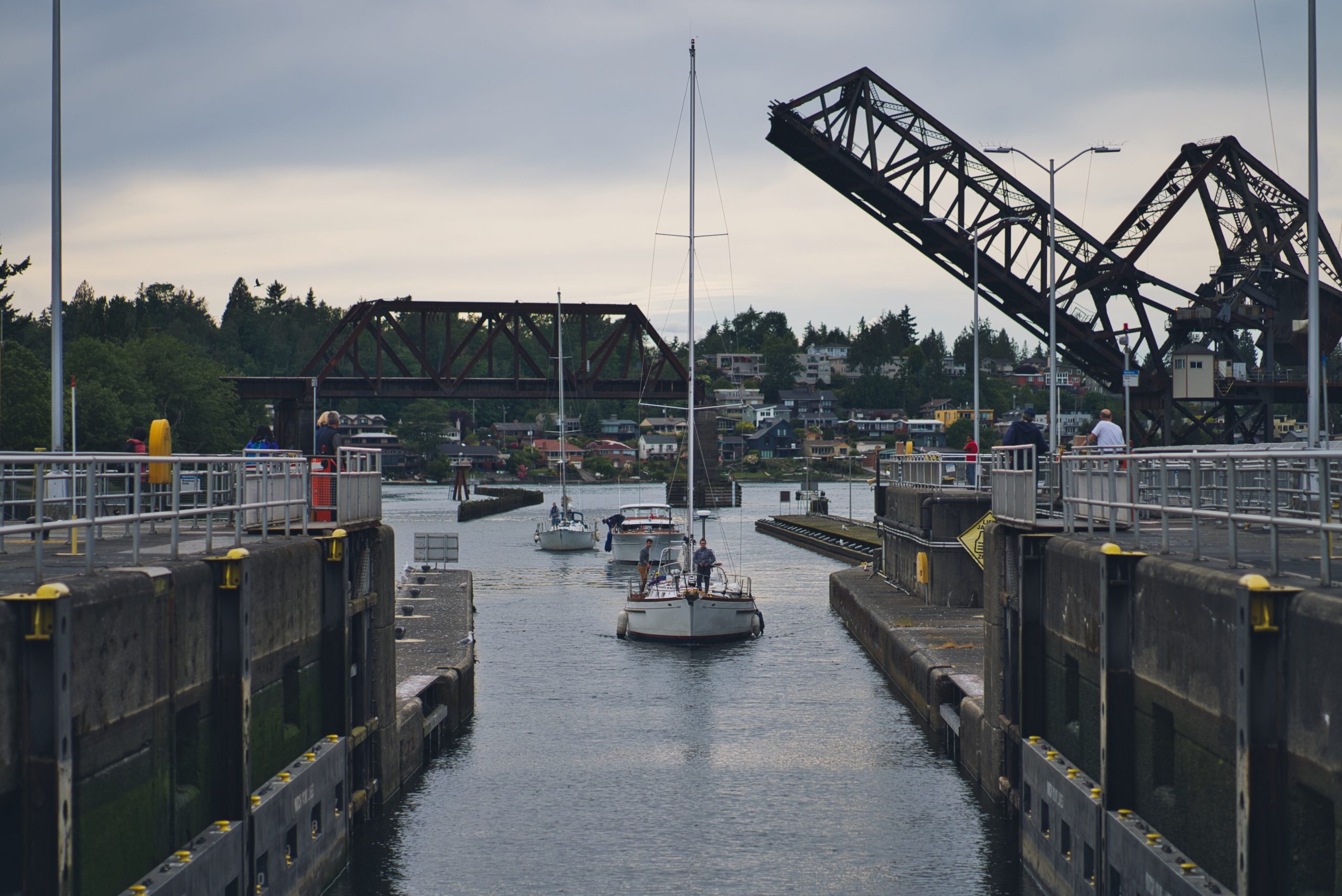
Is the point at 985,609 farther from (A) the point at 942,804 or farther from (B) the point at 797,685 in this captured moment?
(B) the point at 797,685

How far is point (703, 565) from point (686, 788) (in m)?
15.8

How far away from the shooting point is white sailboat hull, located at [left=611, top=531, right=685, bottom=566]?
226 ft

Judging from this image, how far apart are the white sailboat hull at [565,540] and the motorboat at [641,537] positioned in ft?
28.7

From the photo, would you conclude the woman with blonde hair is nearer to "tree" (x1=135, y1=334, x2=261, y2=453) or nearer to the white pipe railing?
the white pipe railing

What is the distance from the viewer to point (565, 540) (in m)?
81.3

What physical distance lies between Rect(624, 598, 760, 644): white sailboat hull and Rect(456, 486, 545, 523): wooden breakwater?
75501 millimetres

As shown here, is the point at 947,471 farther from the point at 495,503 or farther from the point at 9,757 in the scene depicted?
the point at 495,503

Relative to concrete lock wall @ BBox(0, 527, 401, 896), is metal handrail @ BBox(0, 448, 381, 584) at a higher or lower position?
higher

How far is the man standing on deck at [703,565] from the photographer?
3912cm

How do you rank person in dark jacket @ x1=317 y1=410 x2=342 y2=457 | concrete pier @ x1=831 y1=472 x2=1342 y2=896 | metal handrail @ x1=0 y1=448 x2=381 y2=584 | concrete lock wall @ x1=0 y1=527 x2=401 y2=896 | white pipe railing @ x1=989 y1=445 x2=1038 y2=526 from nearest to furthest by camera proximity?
concrete pier @ x1=831 y1=472 x2=1342 y2=896 → concrete lock wall @ x1=0 y1=527 x2=401 y2=896 → metal handrail @ x1=0 y1=448 x2=381 y2=584 → white pipe railing @ x1=989 y1=445 x2=1038 y2=526 → person in dark jacket @ x1=317 y1=410 x2=342 y2=457

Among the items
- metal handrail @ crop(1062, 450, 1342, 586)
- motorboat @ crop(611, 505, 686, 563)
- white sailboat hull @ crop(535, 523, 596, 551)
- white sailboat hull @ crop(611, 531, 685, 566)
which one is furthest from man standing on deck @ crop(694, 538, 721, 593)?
white sailboat hull @ crop(535, 523, 596, 551)

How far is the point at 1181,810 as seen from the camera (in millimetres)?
12430

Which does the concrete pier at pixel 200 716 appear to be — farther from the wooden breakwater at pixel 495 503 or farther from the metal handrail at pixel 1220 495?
the wooden breakwater at pixel 495 503

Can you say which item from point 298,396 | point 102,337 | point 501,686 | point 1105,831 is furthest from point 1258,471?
point 102,337
